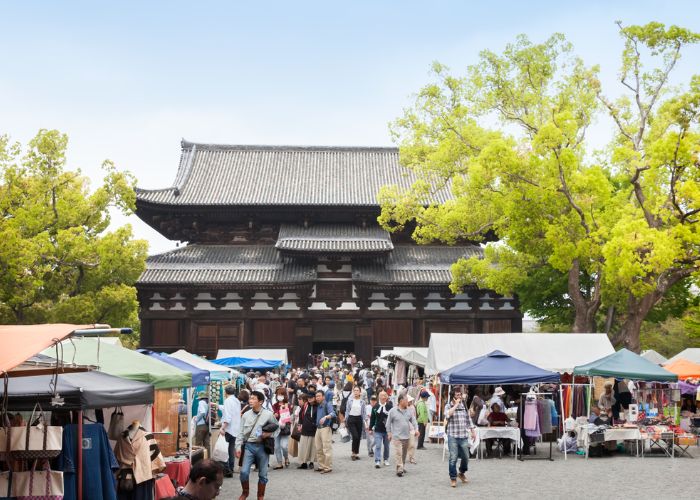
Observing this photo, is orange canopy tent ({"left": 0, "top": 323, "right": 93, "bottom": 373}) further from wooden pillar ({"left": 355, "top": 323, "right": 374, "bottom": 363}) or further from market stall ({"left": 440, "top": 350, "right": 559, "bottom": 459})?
wooden pillar ({"left": 355, "top": 323, "right": 374, "bottom": 363})

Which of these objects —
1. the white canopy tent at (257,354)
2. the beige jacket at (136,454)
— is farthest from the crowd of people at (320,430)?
the white canopy tent at (257,354)

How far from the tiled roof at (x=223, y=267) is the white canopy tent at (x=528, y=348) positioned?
14951 millimetres

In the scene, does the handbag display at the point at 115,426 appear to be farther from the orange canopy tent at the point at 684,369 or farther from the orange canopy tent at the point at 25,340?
the orange canopy tent at the point at 684,369

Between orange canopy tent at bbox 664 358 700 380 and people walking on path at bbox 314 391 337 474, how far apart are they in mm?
10839

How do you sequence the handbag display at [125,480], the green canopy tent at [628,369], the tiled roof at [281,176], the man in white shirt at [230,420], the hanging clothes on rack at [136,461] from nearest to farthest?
the handbag display at [125,480]
the hanging clothes on rack at [136,461]
the man in white shirt at [230,420]
the green canopy tent at [628,369]
the tiled roof at [281,176]

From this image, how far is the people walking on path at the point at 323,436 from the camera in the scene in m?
14.2

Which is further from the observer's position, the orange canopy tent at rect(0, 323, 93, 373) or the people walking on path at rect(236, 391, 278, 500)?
the people walking on path at rect(236, 391, 278, 500)

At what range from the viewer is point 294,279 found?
3556 centimetres

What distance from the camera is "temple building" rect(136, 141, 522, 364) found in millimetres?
35594

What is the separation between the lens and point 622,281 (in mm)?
23031

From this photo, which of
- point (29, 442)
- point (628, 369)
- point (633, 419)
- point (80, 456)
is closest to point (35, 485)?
point (29, 442)

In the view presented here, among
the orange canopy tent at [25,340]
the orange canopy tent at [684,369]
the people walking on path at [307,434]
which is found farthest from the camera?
the orange canopy tent at [684,369]

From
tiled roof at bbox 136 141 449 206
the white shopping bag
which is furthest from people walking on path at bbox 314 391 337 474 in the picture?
tiled roof at bbox 136 141 449 206

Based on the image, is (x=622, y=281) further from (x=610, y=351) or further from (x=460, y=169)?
(x=460, y=169)
